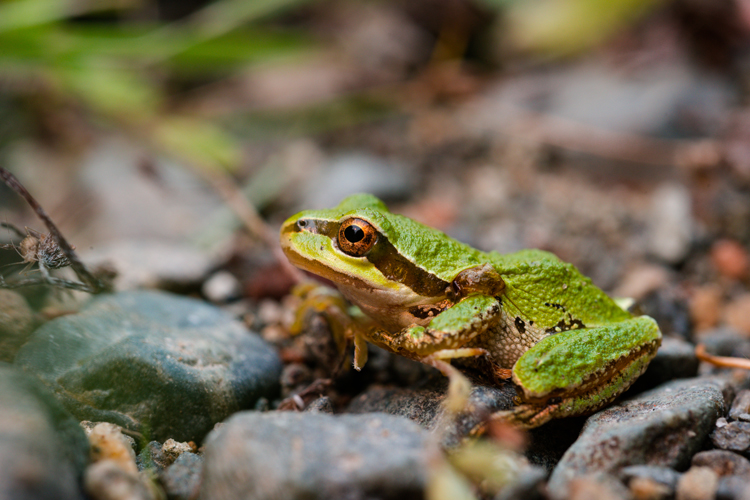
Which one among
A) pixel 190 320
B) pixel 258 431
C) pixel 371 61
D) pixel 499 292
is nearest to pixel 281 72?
pixel 371 61

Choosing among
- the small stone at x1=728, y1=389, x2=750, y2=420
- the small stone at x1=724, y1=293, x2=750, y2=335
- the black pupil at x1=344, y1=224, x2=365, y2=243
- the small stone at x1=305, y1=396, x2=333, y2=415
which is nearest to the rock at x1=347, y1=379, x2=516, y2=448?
the small stone at x1=305, y1=396, x2=333, y2=415

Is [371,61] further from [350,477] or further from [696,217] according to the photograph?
[350,477]

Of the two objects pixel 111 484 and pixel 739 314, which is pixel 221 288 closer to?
pixel 111 484

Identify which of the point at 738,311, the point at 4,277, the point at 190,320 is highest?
the point at 738,311

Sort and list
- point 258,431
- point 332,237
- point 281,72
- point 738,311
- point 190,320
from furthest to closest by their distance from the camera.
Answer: point 281,72 → point 738,311 → point 190,320 → point 332,237 → point 258,431

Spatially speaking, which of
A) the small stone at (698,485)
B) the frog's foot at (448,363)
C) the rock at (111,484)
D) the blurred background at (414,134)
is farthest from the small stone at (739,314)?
the rock at (111,484)

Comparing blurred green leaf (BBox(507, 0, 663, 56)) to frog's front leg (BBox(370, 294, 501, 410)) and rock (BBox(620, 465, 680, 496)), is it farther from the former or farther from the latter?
rock (BBox(620, 465, 680, 496))
